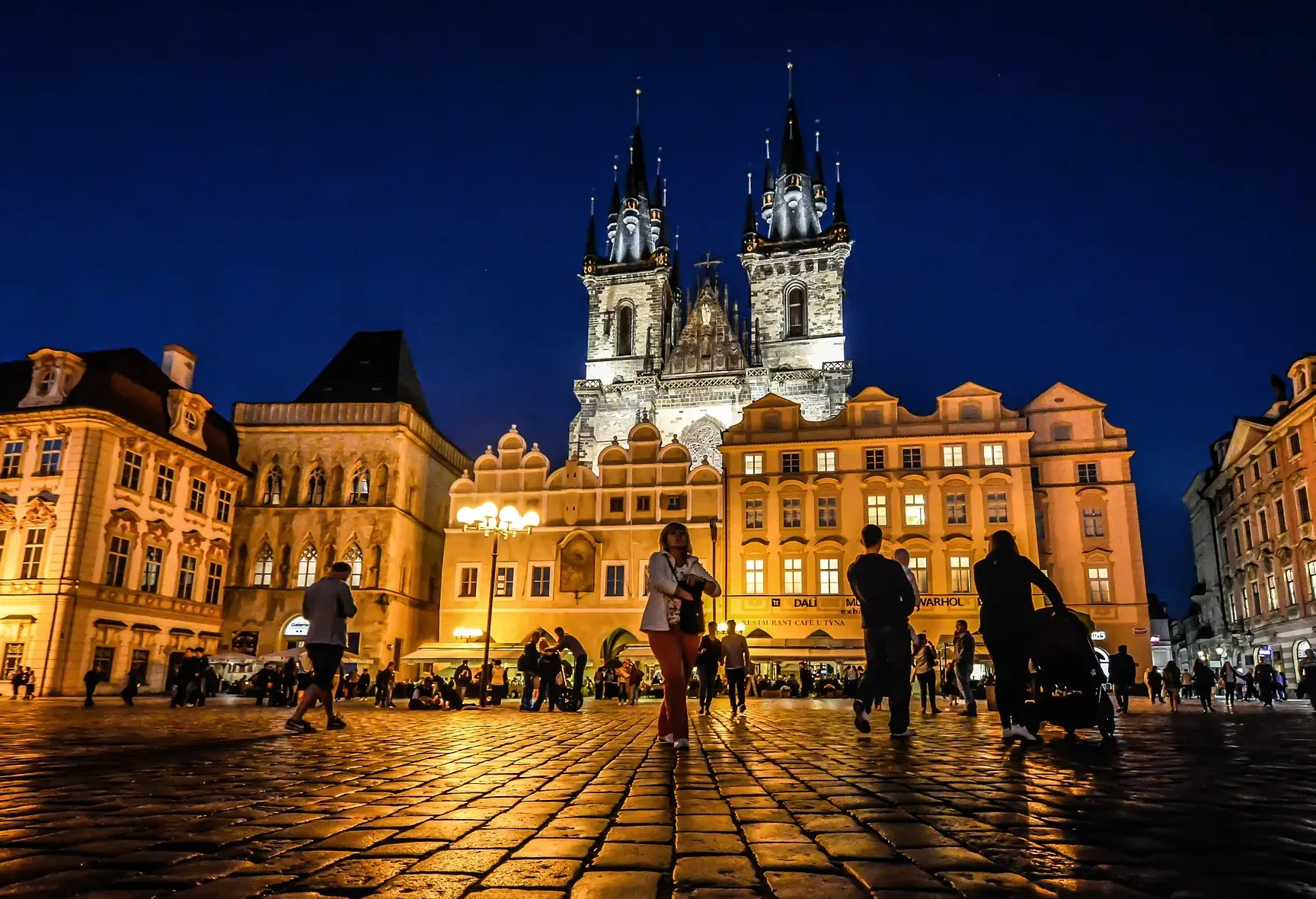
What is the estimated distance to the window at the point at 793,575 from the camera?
40.2 m

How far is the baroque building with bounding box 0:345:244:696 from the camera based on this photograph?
102 feet

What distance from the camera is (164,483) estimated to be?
3694 cm

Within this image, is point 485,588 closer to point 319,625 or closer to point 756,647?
point 756,647

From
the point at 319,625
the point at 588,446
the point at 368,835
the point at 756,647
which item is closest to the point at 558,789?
the point at 368,835

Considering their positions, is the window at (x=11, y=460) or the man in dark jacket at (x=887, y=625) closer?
the man in dark jacket at (x=887, y=625)

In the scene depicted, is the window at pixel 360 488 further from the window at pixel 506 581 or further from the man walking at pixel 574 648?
the man walking at pixel 574 648

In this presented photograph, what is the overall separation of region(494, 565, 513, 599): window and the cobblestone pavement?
33503 millimetres

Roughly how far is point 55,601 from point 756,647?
2520 centimetres

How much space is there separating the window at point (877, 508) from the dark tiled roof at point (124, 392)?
1139 inches

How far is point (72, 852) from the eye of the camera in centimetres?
324

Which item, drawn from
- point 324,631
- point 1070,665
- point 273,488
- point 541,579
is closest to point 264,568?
point 273,488

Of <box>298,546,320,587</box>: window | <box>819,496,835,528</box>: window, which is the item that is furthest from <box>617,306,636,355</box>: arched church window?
<box>298,546,320,587</box>: window

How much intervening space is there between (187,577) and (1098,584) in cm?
3916

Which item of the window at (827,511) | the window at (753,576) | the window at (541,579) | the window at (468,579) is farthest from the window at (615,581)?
the window at (827,511)
